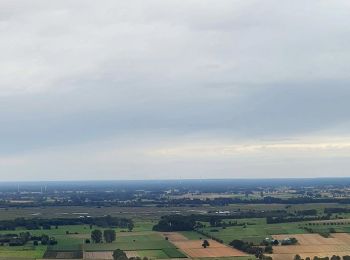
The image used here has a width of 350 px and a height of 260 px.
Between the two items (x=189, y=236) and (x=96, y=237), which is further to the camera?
(x=189, y=236)

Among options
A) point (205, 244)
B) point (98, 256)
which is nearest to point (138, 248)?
point (98, 256)

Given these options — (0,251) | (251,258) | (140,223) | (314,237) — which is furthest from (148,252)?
(140,223)

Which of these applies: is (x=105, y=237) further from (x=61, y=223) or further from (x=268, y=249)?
(x=61, y=223)

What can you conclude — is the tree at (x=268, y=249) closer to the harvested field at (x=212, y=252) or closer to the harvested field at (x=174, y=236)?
the harvested field at (x=212, y=252)

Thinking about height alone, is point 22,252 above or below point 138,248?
below

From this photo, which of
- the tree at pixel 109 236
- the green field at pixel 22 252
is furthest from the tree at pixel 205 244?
the green field at pixel 22 252

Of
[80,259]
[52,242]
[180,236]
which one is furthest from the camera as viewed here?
[180,236]

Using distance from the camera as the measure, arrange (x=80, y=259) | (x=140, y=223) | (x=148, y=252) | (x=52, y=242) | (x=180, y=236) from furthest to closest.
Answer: (x=140, y=223), (x=180, y=236), (x=52, y=242), (x=148, y=252), (x=80, y=259)

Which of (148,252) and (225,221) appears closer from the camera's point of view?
(148,252)

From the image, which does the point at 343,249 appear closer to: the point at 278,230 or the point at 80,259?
the point at 278,230
